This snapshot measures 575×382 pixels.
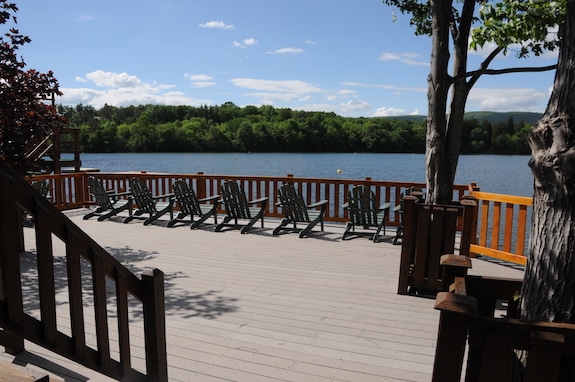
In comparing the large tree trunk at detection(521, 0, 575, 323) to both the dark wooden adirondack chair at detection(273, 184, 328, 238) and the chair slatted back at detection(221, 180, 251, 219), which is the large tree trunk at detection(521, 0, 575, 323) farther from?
the chair slatted back at detection(221, 180, 251, 219)

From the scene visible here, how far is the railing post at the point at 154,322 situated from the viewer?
7.76 feet

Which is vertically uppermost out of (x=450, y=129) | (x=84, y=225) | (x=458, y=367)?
(x=450, y=129)

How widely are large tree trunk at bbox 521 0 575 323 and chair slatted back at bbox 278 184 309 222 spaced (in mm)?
5725

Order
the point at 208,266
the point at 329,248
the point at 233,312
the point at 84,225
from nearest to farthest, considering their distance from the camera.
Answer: the point at 233,312
the point at 208,266
the point at 329,248
the point at 84,225

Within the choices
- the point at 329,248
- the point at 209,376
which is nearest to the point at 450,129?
the point at 329,248

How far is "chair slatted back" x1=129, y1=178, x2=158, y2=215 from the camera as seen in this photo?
350 inches

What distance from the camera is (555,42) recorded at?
22.3ft

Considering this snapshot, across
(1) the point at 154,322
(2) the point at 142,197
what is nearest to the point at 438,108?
(1) the point at 154,322

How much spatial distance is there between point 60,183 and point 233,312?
24.5 feet

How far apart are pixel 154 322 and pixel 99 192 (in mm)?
7467

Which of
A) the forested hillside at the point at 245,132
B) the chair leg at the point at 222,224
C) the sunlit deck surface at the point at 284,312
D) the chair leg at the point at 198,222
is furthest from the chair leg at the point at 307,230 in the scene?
the forested hillside at the point at 245,132

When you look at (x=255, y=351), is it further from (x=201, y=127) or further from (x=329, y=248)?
(x=201, y=127)

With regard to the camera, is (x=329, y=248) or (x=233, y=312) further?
(x=329, y=248)

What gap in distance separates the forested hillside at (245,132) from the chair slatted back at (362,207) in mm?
53889
